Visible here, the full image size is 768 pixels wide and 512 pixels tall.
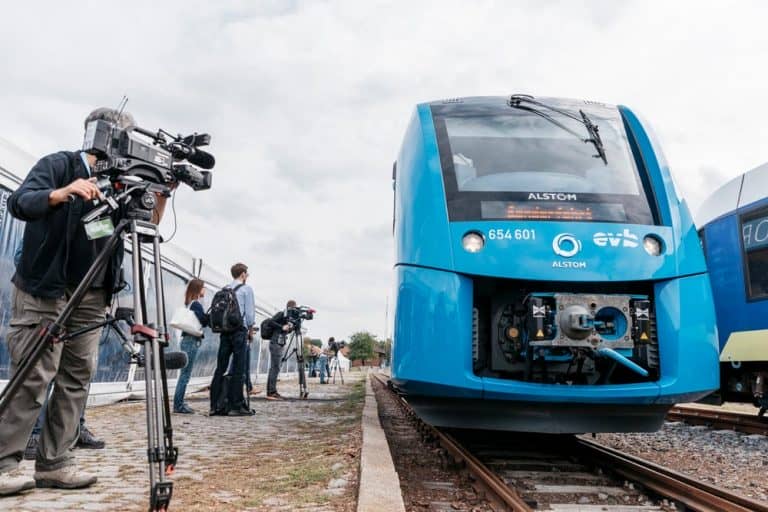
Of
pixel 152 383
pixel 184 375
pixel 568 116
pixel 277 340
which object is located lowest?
pixel 184 375

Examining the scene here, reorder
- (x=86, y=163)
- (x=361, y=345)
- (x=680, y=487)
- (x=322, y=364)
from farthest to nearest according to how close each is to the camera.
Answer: (x=361, y=345)
(x=322, y=364)
(x=680, y=487)
(x=86, y=163)

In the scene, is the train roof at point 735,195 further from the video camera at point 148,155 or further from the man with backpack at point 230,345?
the video camera at point 148,155

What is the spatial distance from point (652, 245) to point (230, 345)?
18.4 ft

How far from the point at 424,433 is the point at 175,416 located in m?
3.05

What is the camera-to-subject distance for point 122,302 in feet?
31.0

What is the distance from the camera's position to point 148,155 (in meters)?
2.98

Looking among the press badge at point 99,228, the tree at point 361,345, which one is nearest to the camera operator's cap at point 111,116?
the press badge at point 99,228

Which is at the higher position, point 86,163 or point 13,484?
point 86,163

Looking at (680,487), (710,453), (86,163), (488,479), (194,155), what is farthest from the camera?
(710,453)

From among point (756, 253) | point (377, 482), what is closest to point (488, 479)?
point (377, 482)

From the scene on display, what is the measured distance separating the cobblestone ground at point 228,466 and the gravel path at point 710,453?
2757 mm

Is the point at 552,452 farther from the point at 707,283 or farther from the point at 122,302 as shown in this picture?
the point at 122,302

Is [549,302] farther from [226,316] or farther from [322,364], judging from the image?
[322,364]

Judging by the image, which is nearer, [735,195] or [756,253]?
[756,253]
